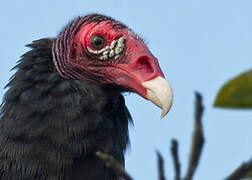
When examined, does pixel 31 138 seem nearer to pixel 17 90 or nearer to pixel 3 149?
pixel 3 149

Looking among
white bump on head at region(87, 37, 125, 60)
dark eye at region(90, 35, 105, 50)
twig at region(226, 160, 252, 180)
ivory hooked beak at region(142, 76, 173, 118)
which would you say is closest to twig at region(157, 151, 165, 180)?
twig at region(226, 160, 252, 180)

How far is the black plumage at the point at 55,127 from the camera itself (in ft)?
13.1

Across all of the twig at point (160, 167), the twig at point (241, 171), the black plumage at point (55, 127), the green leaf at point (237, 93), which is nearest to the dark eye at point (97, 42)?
the black plumage at point (55, 127)

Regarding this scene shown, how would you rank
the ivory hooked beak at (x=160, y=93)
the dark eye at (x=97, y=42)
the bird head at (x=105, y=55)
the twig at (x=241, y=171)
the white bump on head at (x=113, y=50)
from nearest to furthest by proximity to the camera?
the twig at (x=241, y=171)
the ivory hooked beak at (x=160, y=93)
the bird head at (x=105, y=55)
the white bump on head at (x=113, y=50)
the dark eye at (x=97, y=42)

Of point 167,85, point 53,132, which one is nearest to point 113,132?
point 53,132

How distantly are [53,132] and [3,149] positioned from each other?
18.3 inches

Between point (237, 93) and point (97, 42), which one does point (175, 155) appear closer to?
point (237, 93)

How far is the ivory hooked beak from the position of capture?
11.5 feet

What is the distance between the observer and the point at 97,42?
471 centimetres

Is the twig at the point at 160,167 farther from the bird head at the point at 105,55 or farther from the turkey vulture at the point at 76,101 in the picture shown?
the bird head at the point at 105,55

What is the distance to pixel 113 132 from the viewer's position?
14.3ft

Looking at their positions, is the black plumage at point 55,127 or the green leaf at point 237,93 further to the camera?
the black plumage at point 55,127

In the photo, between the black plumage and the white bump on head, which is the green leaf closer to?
the black plumage

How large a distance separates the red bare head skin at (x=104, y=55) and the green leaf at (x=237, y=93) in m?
2.10
